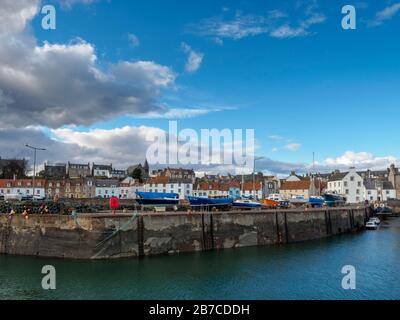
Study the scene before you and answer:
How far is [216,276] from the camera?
2625cm

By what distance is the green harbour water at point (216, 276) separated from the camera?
73.1 feet

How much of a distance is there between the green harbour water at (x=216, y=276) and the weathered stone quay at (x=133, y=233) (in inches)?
51.0

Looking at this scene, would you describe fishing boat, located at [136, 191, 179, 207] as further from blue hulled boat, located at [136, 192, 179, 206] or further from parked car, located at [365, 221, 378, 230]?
parked car, located at [365, 221, 378, 230]

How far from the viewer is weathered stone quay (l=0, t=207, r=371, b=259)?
31.2 meters

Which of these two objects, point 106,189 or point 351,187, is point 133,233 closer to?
point 106,189

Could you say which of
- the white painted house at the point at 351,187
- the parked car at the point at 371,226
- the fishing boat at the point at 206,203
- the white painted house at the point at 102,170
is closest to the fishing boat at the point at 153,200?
the fishing boat at the point at 206,203

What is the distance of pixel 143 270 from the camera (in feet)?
90.2

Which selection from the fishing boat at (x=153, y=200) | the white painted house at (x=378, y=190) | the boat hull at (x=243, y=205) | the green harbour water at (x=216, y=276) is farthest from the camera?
the white painted house at (x=378, y=190)

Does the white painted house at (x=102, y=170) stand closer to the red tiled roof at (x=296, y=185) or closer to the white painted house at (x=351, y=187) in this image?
the red tiled roof at (x=296, y=185)

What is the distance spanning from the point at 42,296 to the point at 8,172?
101 meters
